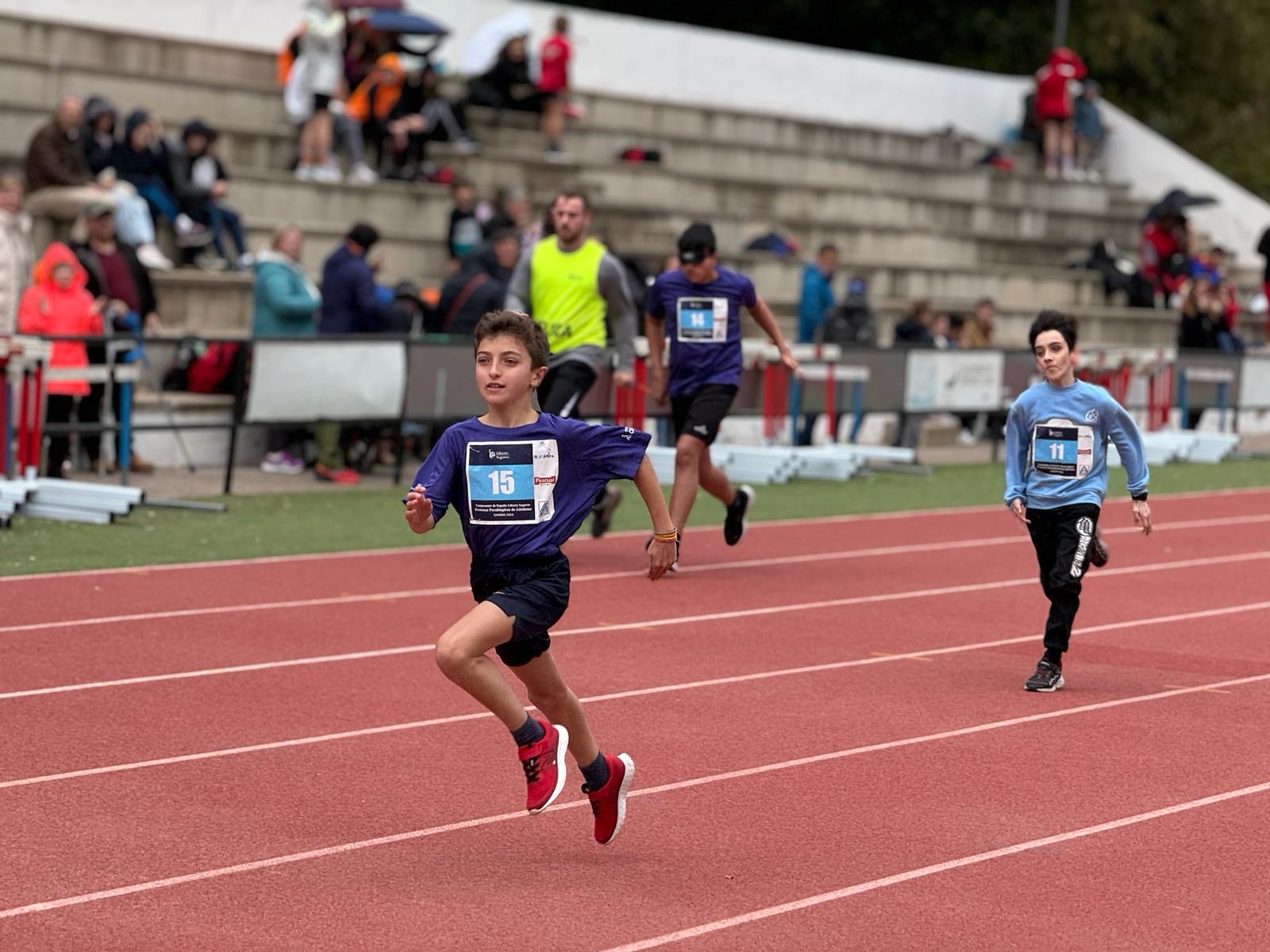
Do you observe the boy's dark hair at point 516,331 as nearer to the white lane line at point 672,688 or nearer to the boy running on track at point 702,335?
the white lane line at point 672,688

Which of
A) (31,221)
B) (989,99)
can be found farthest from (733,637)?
(989,99)

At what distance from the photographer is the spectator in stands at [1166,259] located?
31469 mm

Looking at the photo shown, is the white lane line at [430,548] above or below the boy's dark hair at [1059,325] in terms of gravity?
below

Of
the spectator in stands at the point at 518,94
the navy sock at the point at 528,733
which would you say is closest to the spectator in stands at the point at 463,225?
the spectator in stands at the point at 518,94

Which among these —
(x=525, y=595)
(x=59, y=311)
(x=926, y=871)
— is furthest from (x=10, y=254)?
(x=926, y=871)

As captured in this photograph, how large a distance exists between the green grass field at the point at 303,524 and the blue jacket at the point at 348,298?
1.66m

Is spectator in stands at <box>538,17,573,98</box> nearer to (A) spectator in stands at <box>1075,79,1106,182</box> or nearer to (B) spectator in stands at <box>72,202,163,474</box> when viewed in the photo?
(A) spectator in stands at <box>1075,79,1106,182</box>

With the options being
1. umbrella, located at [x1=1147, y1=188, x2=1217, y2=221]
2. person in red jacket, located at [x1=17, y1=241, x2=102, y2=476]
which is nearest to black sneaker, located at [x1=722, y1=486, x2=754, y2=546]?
person in red jacket, located at [x1=17, y1=241, x2=102, y2=476]

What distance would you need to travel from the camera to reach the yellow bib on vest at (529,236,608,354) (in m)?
13.0

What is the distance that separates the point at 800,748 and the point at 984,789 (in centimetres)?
85

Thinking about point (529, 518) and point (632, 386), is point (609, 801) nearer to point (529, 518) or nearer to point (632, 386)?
point (529, 518)

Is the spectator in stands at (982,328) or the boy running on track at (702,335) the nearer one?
the boy running on track at (702,335)

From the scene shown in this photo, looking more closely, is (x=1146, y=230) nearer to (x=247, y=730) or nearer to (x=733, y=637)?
(x=733, y=637)

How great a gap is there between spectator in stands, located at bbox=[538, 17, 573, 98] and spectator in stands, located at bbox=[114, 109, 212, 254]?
26.4ft
